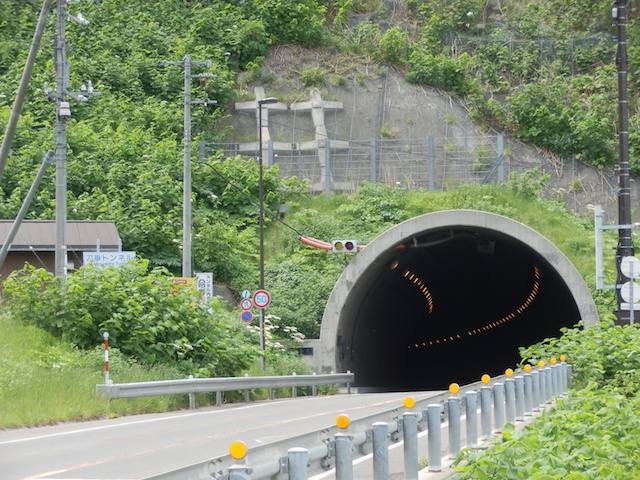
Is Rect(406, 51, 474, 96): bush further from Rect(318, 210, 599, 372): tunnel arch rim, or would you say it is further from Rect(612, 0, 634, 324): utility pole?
Rect(612, 0, 634, 324): utility pole

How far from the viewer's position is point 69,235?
32406 mm

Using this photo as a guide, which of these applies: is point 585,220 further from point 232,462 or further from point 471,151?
point 232,462

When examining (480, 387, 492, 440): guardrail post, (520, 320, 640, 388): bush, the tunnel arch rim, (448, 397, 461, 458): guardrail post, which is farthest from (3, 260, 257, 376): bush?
(448, 397, 461, 458): guardrail post

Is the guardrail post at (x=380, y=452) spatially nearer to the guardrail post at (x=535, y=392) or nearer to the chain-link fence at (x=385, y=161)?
the guardrail post at (x=535, y=392)

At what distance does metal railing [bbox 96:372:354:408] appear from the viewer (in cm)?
1988

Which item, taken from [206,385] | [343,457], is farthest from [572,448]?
[206,385]

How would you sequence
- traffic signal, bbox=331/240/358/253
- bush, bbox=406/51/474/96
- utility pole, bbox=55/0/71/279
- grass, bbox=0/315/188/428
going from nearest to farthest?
grass, bbox=0/315/188/428
utility pole, bbox=55/0/71/279
traffic signal, bbox=331/240/358/253
bush, bbox=406/51/474/96

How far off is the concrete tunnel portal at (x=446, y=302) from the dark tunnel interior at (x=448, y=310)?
0.23 feet

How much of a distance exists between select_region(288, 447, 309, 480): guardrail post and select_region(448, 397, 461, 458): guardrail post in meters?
4.76

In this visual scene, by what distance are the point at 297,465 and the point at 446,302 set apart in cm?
Result: 4249

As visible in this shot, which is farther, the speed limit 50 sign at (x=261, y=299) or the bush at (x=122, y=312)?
the speed limit 50 sign at (x=261, y=299)

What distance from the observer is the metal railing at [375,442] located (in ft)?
21.6

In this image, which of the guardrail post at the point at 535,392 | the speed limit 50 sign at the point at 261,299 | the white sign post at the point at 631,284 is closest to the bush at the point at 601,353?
the white sign post at the point at 631,284

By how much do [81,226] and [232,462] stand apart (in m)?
27.5
